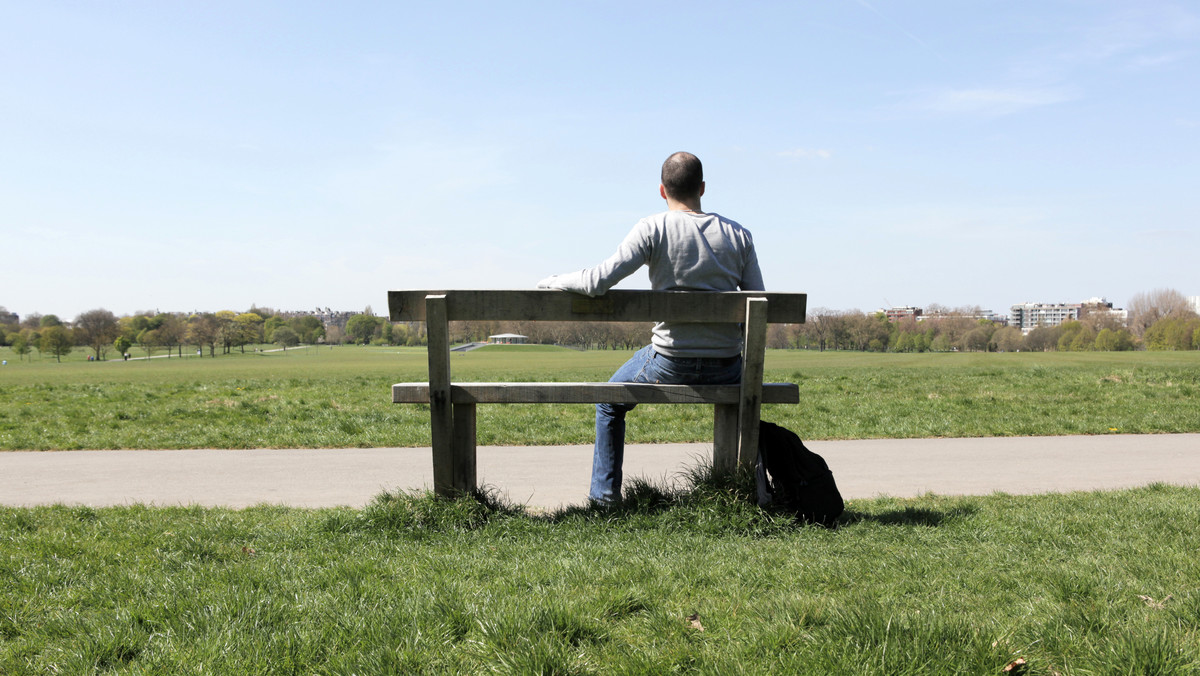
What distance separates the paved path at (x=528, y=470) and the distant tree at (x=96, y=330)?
148637 millimetres

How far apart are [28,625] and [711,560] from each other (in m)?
2.72

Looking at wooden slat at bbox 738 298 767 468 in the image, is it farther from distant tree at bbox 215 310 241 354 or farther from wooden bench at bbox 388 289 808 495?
distant tree at bbox 215 310 241 354

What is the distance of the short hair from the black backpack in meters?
1.44

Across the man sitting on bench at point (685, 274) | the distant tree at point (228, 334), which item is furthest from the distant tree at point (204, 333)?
the man sitting on bench at point (685, 274)

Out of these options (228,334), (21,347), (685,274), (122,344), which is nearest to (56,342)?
(21,347)

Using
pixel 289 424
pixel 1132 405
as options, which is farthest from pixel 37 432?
pixel 1132 405

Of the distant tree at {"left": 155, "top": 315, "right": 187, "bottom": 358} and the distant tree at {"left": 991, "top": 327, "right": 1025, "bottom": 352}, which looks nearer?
the distant tree at {"left": 991, "top": 327, "right": 1025, "bottom": 352}

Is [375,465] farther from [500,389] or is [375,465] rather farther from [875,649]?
[875,649]

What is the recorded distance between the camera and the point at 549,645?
98.3 inches

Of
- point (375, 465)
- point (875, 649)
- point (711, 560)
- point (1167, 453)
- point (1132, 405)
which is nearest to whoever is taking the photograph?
point (875, 649)

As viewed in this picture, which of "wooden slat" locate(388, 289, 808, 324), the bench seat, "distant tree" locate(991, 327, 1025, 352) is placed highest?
"wooden slat" locate(388, 289, 808, 324)

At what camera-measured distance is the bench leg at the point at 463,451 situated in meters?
4.61

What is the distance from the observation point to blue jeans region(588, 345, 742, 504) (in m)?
4.65

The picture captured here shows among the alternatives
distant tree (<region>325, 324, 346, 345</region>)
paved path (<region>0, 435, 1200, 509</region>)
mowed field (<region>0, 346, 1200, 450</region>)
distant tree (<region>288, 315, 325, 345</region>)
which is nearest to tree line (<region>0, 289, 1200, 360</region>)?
distant tree (<region>288, 315, 325, 345</region>)
